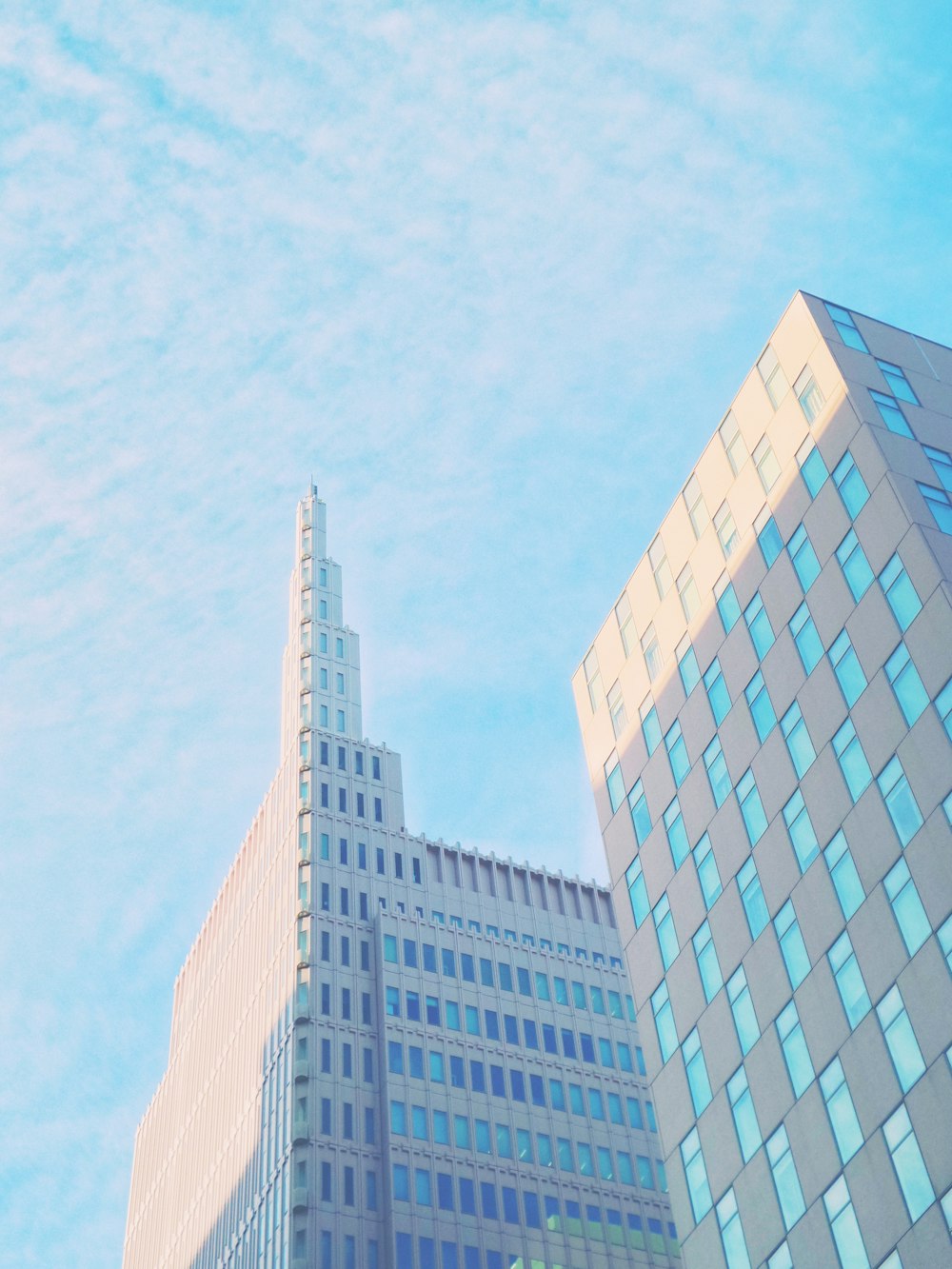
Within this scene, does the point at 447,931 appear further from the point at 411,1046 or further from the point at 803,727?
the point at 803,727

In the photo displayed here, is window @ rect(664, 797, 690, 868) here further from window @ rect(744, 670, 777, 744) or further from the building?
window @ rect(744, 670, 777, 744)

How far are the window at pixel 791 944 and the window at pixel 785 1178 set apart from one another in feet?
15.0

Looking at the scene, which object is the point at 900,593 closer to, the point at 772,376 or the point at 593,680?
the point at 772,376

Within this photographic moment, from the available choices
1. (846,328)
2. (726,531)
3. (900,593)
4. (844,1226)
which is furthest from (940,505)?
(844,1226)

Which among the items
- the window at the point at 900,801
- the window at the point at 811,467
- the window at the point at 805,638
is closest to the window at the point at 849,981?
the window at the point at 900,801

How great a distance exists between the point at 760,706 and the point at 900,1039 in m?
14.3

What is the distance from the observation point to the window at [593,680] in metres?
66.8

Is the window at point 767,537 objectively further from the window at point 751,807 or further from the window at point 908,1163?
the window at point 908,1163

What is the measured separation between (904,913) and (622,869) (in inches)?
727

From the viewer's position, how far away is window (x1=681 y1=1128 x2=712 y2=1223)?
50.1 m

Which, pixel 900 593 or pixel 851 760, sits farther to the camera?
pixel 851 760

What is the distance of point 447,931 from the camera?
115125 mm

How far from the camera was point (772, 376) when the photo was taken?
58562 mm

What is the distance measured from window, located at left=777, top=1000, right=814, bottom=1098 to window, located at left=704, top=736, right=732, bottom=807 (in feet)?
29.7
